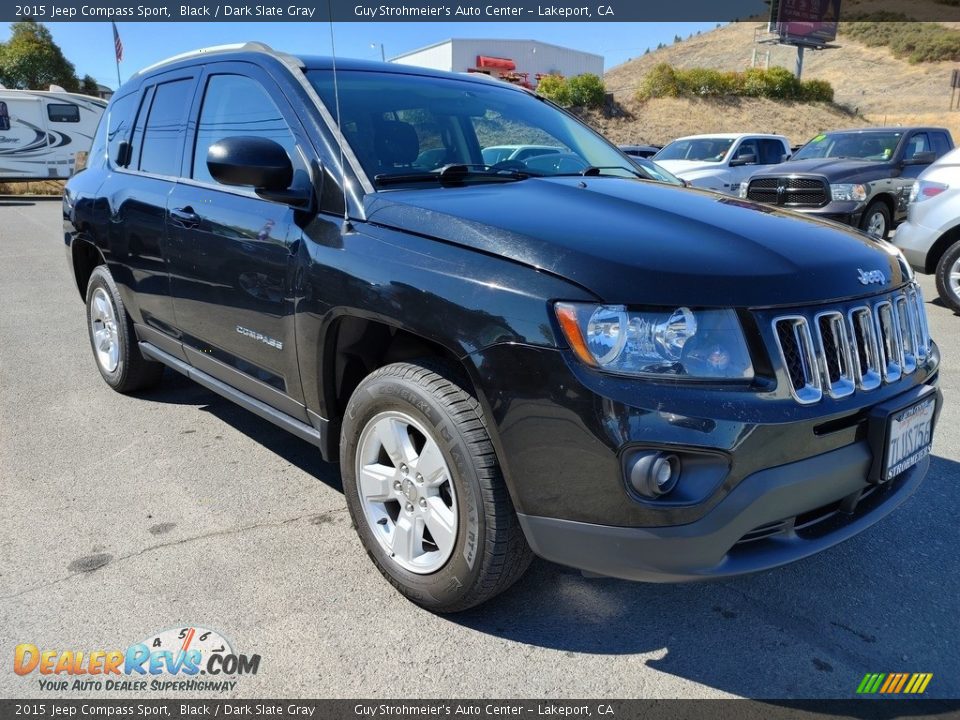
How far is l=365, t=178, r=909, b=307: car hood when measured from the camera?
6.84 feet

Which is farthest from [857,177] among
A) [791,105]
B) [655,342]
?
[791,105]

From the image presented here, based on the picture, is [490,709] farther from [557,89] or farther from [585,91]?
[585,91]

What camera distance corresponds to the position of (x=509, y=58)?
156 feet

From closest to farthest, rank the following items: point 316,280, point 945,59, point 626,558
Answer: point 626,558 → point 316,280 → point 945,59

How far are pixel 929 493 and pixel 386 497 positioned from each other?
2.55m

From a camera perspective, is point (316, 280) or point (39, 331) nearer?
point (316, 280)

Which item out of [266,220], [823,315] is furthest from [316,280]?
[823,315]

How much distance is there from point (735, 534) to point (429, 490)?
963mm

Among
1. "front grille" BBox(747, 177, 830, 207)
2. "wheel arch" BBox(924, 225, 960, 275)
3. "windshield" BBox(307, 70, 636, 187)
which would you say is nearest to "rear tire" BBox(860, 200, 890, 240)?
"front grille" BBox(747, 177, 830, 207)

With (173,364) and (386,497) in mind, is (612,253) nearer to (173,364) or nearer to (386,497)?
(386,497)

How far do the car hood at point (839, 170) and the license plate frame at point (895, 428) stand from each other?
8.62m

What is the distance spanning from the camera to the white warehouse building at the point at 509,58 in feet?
145

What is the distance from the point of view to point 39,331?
21.5 ft

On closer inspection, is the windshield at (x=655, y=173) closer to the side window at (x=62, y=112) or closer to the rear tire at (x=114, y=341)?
the rear tire at (x=114, y=341)
